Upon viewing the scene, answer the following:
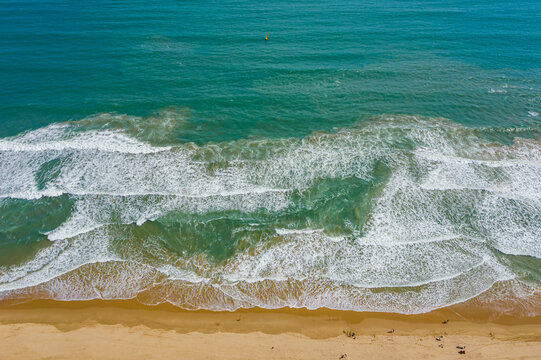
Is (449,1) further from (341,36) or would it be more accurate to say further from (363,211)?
(363,211)

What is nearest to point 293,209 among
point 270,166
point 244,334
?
point 270,166

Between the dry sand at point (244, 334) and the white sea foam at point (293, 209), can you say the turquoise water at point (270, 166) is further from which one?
the dry sand at point (244, 334)

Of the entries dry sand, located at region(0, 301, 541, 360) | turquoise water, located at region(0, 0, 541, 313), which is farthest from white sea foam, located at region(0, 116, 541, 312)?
dry sand, located at region(0, 301, 541, 360)

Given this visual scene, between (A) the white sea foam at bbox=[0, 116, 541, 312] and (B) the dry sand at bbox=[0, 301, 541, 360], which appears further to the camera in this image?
(A) the white sea foam at bbox=[0, 116, 541, 312]

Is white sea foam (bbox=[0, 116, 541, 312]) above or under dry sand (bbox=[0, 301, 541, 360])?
above

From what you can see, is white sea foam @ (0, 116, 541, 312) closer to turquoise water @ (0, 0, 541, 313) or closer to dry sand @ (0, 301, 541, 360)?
turquoise water @ (0, 0, 541, 313)

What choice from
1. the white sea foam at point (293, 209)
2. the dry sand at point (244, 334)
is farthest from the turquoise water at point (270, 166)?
the dry sand at point (244, 334)

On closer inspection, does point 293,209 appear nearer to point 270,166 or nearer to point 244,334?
point 270,166
